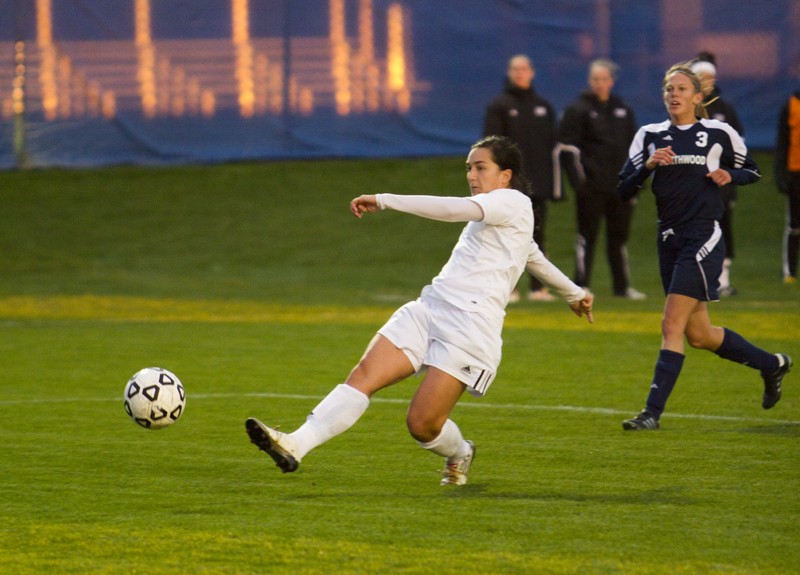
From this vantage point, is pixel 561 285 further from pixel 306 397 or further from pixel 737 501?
pixel 306 397

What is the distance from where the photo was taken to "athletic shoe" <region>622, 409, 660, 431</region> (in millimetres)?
7680

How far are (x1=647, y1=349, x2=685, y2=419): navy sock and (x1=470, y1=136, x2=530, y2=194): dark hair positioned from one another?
179 centimetres

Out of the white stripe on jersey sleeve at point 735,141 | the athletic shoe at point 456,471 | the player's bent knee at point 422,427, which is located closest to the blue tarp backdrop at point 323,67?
the white stripe on jersey sleeve at point 735,141

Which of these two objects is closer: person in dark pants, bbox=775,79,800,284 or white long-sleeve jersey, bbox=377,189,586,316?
white long-sleeve jersey, bbox=377,189,586,316

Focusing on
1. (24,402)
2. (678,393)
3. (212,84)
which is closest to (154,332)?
(24,402)

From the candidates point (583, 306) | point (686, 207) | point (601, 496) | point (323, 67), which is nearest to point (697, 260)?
point (686, 207)

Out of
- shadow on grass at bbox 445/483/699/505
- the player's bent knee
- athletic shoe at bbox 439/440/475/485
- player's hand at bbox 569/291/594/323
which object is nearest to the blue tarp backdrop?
player's hand at bbox 569/291/594/323

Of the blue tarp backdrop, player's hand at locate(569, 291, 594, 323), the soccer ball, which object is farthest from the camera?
the blue tarp backdrop

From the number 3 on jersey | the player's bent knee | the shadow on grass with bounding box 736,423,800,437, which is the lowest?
the shadow on grass with bounding box 736,423,800,437

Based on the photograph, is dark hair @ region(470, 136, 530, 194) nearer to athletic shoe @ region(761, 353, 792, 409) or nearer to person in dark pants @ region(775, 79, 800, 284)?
athletic shoe @ region(761, 353, 792, 409)

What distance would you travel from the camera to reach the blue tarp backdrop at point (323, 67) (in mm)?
20219

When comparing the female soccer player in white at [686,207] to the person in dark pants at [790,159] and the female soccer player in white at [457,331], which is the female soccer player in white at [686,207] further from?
the person in dark pants at [790,159]

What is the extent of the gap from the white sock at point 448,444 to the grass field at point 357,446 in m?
0.18

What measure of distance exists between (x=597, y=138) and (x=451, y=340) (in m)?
8.96
